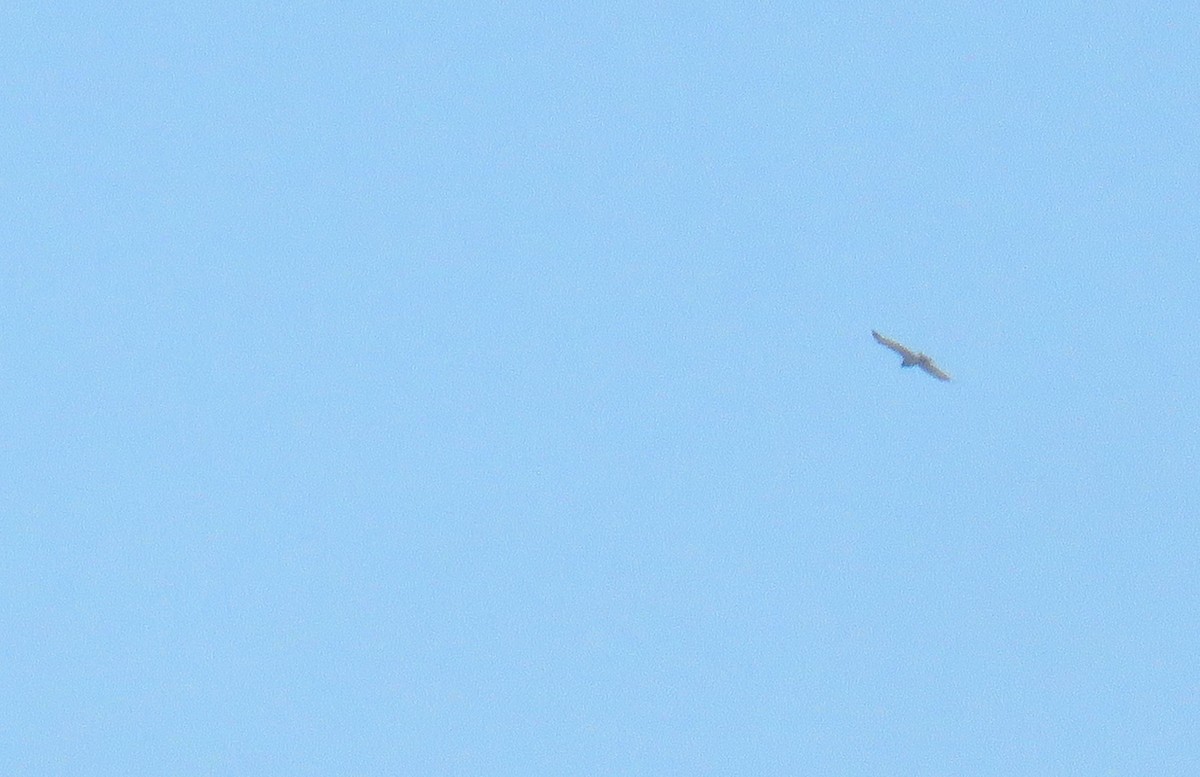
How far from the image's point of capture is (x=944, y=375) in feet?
284

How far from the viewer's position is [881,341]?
8712 cm

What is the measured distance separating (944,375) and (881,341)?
2.22 metres
